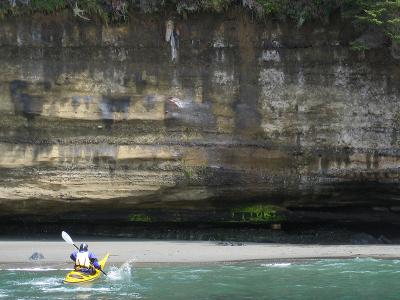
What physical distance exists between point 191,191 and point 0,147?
522 centimetres

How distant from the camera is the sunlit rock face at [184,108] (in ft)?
51.1

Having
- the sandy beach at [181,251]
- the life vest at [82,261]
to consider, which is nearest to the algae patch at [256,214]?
the sandy beach at [181,251]

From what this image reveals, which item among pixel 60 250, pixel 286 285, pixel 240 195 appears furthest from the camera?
pixel 240 195

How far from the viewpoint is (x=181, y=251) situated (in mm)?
15336

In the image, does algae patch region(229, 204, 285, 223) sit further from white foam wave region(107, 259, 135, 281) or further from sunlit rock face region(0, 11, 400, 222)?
white foam wave region(107, 259, 135, 281)

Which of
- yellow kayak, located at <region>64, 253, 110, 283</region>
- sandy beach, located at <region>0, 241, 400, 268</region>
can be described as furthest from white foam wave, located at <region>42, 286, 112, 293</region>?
sandy beach, located at <region>0, 241, 400, 268</region>

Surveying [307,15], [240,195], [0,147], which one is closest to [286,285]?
[240,195]

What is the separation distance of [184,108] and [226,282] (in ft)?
17.8

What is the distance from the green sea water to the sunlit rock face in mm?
2849

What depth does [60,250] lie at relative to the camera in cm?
1532

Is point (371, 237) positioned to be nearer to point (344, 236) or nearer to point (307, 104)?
point (344, 236)

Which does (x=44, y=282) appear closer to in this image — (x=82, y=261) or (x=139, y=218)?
(x=82, y=261)

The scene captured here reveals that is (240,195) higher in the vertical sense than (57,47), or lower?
lower

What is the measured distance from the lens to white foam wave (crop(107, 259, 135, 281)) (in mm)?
12719
